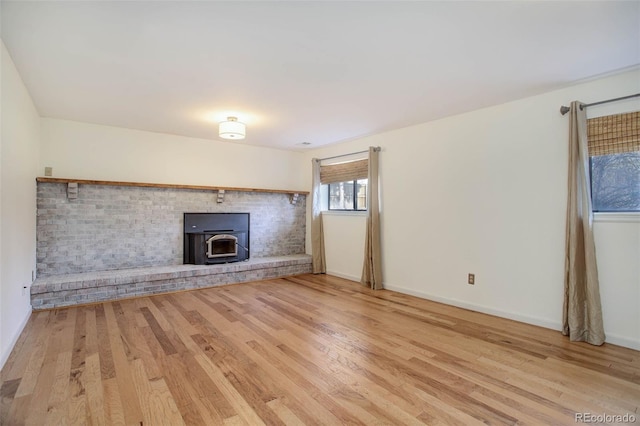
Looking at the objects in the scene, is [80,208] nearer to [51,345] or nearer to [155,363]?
[51,345]

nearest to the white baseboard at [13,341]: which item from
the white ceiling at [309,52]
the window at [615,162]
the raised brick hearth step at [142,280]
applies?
the raised brick hearth step at [142,280]

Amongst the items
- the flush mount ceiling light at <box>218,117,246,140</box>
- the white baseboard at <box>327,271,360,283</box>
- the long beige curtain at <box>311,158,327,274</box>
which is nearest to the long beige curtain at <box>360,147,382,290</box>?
the white baseboard at <box>327,271,360,283</box>

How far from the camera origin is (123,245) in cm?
445

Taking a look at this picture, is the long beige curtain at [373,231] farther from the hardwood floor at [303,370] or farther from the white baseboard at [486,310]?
the hardwood floor at [303,370]

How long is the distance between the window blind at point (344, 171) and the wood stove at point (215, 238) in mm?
1587

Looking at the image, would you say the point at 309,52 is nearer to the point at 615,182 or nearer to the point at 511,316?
the point at 615,182

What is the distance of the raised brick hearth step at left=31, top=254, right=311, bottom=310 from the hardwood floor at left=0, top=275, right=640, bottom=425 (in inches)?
13.0

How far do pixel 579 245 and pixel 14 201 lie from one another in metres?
4.87

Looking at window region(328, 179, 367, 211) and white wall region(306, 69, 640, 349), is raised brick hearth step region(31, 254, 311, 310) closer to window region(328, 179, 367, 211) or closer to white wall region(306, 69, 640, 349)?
window region(328, 179, 367, 211)

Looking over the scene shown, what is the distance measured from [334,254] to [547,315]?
3154 mm

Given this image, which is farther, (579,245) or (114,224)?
(114,224)

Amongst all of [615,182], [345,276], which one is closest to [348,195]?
[345,276]

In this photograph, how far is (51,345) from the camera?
2592 mm

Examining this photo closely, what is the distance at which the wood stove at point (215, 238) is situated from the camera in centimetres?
489
